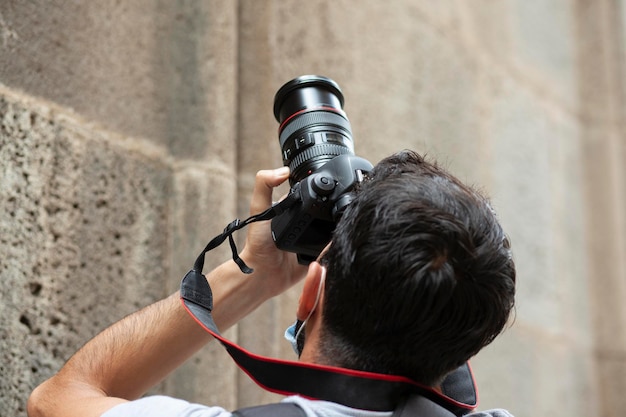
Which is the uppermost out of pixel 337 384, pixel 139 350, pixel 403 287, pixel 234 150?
pixel 234 150

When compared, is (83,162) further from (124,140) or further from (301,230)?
(301,230)

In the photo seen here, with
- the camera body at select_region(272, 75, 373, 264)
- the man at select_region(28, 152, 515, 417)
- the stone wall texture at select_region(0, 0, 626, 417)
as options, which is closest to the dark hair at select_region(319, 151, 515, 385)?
the man at select_region(28, 152, 515, 417)

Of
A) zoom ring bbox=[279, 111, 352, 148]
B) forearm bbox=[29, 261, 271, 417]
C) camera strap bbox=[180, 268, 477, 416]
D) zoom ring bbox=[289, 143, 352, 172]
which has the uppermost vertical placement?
zoom ring bbox=[279, 111, 352, 148]

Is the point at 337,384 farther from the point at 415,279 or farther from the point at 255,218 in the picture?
the point at 255,218

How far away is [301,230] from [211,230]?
547 millimetres

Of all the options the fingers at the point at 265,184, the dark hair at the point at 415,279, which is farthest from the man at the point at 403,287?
the fingers at the point at 265,184

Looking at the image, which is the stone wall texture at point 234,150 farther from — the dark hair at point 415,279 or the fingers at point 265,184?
the dark hair at point 415,279

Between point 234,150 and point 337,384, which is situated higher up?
point 234,150

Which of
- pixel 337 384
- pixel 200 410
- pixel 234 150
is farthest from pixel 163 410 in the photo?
pixel 234 150

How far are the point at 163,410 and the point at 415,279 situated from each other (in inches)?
11.3

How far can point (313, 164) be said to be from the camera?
1.19 metres

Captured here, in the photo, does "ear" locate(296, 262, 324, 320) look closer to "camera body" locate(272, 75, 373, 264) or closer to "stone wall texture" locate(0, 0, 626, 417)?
"camera body" locate(272, 75, 373, 264)

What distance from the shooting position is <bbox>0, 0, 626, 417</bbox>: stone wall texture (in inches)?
58.0

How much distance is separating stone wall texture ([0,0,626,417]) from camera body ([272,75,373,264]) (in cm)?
44
